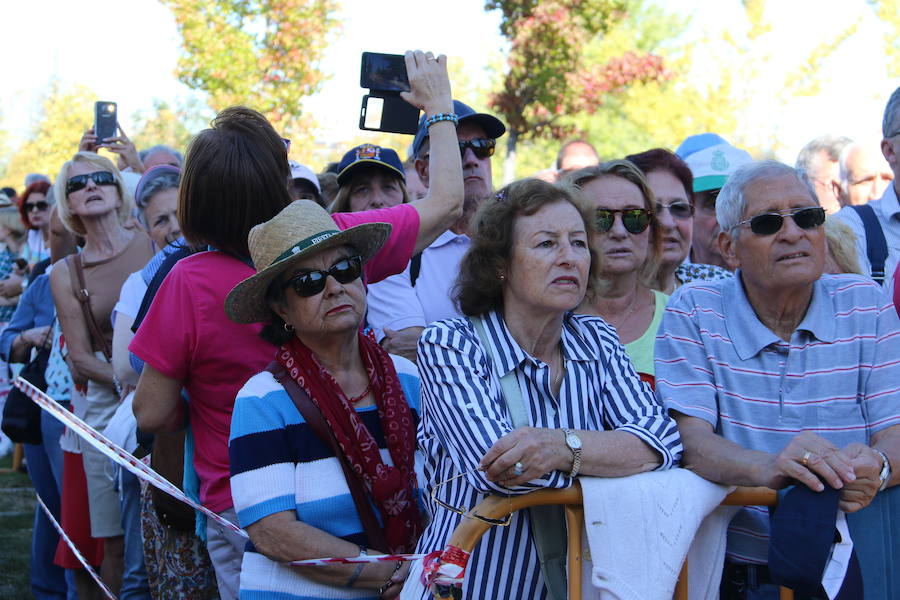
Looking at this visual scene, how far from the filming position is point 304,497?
2.78 metres

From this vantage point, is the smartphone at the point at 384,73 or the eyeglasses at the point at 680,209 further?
the eyeglasses at the point at 680,209

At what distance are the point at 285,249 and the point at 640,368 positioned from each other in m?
1.47

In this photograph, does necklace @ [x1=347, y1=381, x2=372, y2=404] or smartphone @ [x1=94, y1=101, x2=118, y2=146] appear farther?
smartphone @ [x1=94, y1=101, x2=118, y2=146]

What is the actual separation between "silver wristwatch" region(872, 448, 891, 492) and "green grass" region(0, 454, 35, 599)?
558 cm

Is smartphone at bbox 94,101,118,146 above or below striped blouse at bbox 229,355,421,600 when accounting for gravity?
above

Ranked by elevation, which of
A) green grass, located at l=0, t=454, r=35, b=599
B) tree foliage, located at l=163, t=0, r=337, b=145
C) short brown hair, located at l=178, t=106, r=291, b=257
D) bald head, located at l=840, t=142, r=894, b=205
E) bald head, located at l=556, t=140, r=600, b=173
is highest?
tree foliage, located at l=163, t=0, r=337, b=145

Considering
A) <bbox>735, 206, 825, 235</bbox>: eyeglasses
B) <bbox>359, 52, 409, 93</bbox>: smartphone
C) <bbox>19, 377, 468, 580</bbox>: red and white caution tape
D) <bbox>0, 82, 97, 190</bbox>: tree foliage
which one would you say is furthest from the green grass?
<bbox>0, 82, 97, 190</bbox>: tree foliage

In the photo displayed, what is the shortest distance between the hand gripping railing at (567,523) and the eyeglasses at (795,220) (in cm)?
106

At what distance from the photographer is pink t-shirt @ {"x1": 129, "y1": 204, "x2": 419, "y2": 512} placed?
3.04m

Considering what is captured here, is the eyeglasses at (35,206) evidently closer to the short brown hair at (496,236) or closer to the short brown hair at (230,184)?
the short brown hair at (230,184)

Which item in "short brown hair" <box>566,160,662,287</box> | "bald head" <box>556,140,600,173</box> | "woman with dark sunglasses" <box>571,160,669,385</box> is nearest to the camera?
"woman with dark sunglasses" <box>571,160,669,385</box>

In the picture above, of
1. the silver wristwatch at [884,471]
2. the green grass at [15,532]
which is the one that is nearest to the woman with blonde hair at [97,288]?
the green grass at [15,532]

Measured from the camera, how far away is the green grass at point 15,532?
6422 mm

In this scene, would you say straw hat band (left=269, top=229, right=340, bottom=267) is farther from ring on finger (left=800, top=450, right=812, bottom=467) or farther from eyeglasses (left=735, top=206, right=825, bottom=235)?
ring on finger (left=800, top=450, right=812, bottom=467)
